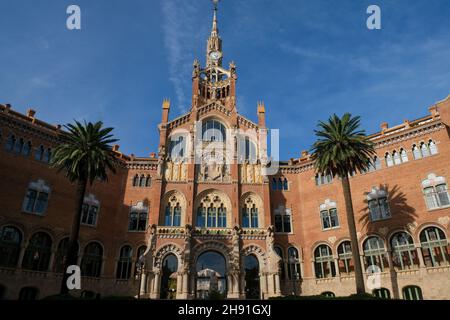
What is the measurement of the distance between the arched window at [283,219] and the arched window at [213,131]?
12413 millimetres

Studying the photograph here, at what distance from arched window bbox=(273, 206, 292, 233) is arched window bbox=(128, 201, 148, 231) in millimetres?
16944

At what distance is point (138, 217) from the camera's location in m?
42.7

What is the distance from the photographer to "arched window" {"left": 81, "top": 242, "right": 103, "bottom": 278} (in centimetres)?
3784

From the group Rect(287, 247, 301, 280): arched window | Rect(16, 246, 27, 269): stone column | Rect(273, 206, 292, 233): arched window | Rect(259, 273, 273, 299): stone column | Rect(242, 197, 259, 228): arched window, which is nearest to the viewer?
Rect(16, 246, 27, 269): stone column

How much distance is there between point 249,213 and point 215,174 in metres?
6.63

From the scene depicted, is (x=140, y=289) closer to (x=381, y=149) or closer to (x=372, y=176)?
(x=372, y=176)

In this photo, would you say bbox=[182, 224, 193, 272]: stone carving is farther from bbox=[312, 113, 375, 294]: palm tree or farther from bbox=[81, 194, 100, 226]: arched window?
bbox=[312, 113, 375, 294]: palm tree

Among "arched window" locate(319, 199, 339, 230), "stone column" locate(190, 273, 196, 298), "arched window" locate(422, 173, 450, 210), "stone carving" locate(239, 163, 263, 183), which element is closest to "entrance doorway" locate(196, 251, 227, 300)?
"stone column" locate(190, 273, 196, 298)

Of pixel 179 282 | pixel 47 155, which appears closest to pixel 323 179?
pixel 179 282

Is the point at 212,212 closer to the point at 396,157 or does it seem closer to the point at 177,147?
the point at 177,147
